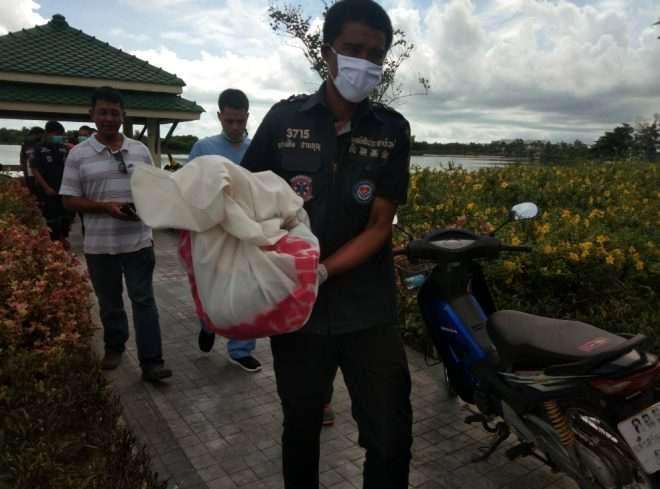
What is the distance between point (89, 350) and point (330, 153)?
2.16 m

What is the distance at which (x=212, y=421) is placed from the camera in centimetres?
334

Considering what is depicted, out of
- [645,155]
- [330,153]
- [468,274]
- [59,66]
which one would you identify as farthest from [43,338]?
[645,155]

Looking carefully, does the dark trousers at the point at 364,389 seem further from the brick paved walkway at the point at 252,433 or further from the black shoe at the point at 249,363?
the black shoe at the point at 249,363

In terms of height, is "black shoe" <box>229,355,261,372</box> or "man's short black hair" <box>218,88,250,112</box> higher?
"man's short black hair" <box>218,88,250,112</box>

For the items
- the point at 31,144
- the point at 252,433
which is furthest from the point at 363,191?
the point at 31,144

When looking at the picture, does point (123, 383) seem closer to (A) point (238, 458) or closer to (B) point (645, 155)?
(A) point (238, 458)

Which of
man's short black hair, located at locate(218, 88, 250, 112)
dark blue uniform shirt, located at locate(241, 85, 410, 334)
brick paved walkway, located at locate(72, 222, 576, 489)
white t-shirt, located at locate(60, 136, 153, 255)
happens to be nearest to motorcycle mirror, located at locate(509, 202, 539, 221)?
dark blue uniform shirt, located at locate(241, 85, 410, 334)

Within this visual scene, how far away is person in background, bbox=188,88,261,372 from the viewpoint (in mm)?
3938

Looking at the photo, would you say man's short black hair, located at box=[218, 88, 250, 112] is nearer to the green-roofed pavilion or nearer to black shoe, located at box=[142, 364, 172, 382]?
black shoe, located at box=[142, 364, 172, 382]

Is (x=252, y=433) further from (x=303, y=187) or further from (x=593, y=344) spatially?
(x=593, y=344)

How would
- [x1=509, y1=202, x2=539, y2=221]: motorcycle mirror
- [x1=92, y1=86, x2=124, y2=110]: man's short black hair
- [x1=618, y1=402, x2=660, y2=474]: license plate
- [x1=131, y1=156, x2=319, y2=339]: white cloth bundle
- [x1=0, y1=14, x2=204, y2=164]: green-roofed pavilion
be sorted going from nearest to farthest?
[x1=131, y1=156, x2=319, y2=339]: white cloth bundle → [x1=618, y1=402, x2=660, y2=474]: license plate → [x1=509, y1=202, x2=539, y2=221]: motorcycle mirror → [x1=92, y1=86, x2=124, y2=110]: man's short black hair → [x1=0, y1=14, x2=204, y2=164]: green-roofed pavilion

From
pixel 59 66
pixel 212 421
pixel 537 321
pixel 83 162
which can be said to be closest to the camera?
pixel 537 321

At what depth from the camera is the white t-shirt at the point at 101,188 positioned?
12.3ft

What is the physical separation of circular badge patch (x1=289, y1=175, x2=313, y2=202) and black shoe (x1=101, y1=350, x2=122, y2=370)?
109 inches
